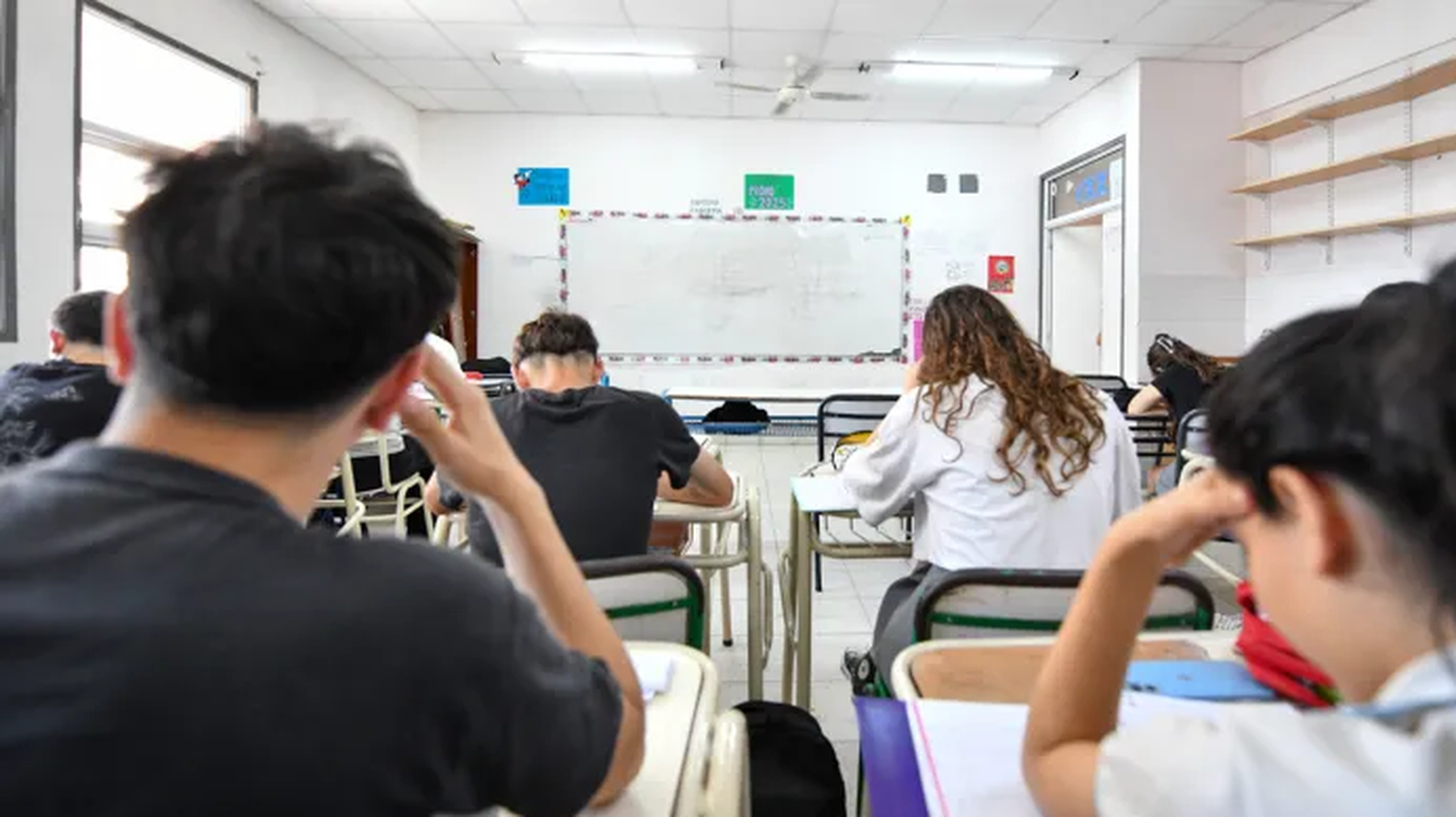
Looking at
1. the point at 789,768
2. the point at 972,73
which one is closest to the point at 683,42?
the point at 972,73

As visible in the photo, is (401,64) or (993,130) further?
(993,130)

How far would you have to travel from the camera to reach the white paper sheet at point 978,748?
0.70m

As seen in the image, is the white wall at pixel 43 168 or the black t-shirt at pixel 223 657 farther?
the white wall at pixel 43 168

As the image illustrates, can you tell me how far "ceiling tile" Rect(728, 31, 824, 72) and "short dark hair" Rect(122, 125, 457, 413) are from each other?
522 centimetres

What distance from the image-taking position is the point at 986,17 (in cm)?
500

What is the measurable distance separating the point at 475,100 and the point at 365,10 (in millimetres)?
→ 1895

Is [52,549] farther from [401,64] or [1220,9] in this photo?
[401,64]

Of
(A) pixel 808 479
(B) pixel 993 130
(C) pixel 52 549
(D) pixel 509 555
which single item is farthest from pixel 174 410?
(B) pixel 993 130

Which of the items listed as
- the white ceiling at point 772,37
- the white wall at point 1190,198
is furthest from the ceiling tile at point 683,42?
the white wall at point 1190,198

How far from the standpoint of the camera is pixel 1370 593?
0.47m

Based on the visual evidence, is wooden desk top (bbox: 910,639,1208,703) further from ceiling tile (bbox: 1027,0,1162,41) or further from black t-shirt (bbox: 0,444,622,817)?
ceiling tile (bbox: 1027,0,1162,41)

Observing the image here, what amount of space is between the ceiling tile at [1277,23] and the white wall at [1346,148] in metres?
0.08

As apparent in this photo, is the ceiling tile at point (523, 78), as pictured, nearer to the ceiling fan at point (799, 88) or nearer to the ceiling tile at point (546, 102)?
the ceiling tile at point (546, 102)

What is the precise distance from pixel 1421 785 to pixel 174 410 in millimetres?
693
